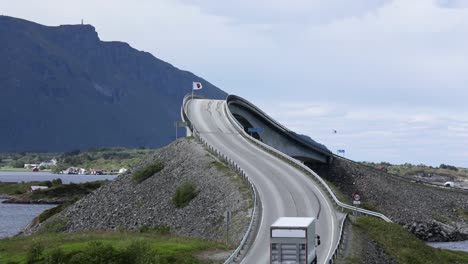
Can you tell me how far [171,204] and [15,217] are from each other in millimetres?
66933

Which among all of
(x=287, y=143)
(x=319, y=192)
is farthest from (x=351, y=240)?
(x=287, y=143)

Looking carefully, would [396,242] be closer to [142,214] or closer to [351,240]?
[351,240]

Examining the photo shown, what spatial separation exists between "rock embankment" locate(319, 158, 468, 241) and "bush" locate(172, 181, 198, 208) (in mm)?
37229

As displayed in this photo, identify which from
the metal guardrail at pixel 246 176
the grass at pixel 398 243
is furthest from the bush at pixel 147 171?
the grass at pixel 398 243

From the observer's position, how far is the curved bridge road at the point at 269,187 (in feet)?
175

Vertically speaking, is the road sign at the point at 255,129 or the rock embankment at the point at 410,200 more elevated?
the road sign at the point at 255,129

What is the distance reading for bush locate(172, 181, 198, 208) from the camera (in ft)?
252

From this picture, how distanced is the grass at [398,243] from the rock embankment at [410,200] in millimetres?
41141

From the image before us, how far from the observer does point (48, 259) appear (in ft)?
154

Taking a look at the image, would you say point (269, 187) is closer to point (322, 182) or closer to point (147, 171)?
Answer: point (322, 182)

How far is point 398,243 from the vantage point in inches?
2397

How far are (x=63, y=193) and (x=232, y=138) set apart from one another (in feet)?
287

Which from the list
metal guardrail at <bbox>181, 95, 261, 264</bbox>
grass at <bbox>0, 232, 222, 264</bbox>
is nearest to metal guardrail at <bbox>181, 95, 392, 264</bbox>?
metal guardrail at <bbox>181, 95, 261, 264</bbox>

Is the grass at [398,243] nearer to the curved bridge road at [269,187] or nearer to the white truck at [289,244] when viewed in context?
the curved bridge road at [269,187]
